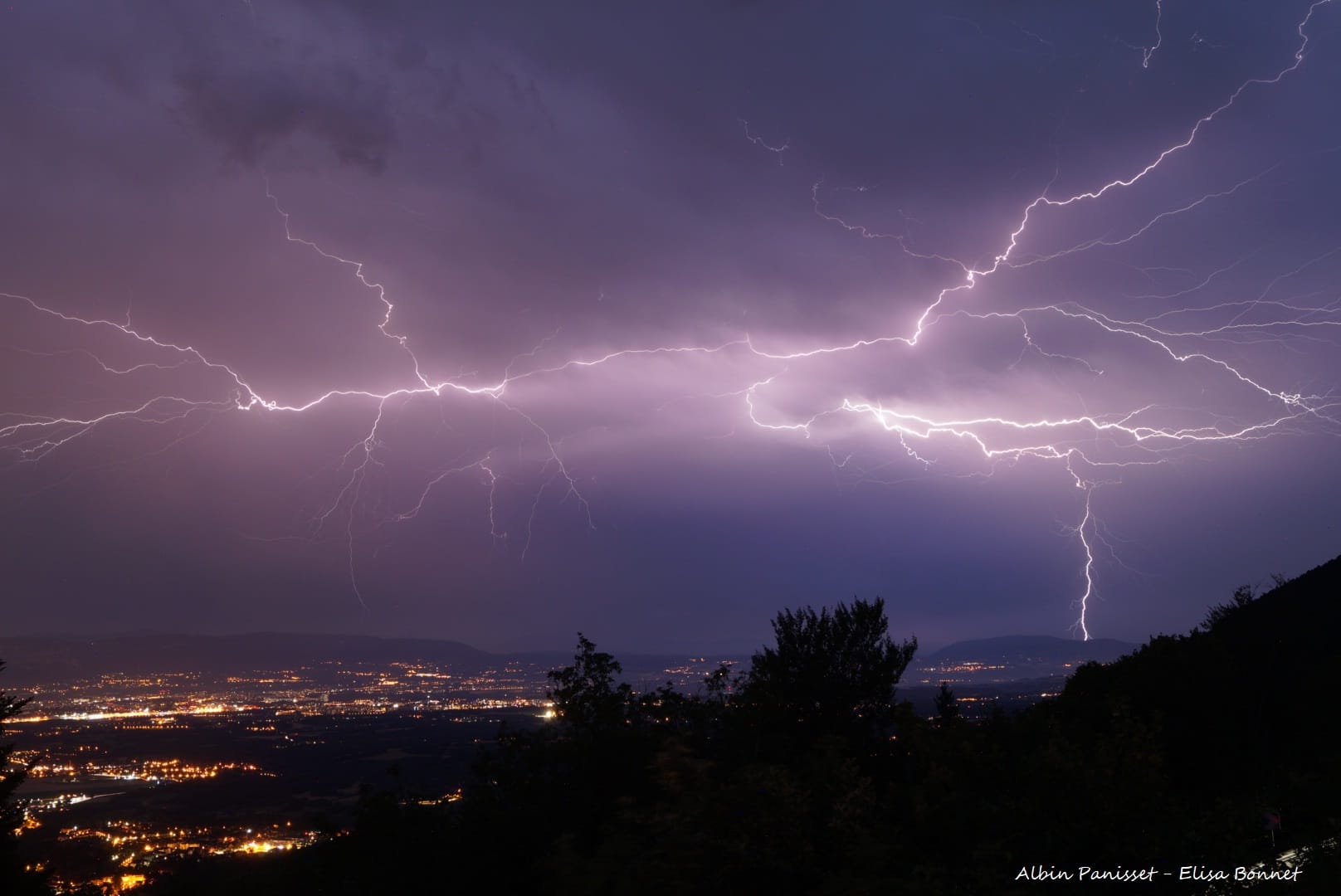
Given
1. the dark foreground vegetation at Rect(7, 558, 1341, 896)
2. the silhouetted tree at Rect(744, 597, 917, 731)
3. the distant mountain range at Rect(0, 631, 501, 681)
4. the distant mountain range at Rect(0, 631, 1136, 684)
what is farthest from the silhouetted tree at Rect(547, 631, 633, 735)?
the distant mountain range at Rect(0, 631, 501, 681)

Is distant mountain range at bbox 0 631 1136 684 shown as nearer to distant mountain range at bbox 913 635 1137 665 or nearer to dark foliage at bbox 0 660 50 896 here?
distant mountain range at bbox 913 635 1137 665

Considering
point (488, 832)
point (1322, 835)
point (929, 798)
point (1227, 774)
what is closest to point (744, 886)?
point (929, 798)

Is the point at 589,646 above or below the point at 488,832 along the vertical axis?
above

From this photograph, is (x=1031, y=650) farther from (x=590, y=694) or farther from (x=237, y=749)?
(x=590, y=694)

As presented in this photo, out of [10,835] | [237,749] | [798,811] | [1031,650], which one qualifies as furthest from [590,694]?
[1031,650]

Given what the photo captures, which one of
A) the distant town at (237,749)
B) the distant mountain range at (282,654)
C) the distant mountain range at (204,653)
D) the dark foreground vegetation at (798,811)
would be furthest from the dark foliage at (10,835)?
the distant mountain range at (204,653)

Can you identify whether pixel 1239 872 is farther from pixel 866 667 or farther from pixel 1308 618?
pixel 1308 618
